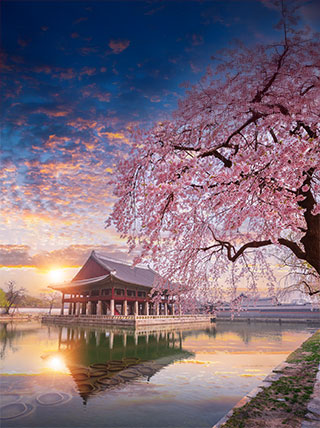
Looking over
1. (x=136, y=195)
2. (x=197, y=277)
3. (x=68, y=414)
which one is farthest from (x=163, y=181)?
(x=68, y=414)

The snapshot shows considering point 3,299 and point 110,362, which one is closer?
point 110,362

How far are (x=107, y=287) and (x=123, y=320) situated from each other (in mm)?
6798


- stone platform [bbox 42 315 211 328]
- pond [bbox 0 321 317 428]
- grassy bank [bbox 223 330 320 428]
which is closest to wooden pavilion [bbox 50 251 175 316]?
stone platform [bbox 42 315 211 328]

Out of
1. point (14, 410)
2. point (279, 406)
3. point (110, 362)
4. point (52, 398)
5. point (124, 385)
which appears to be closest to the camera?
point (279, 406)

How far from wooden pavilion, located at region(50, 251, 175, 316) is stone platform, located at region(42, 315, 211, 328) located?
1.97 m

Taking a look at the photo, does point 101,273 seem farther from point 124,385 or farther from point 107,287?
point 124,385

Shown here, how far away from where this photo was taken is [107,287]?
1501 inches

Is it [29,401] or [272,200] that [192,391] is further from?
[272,200]

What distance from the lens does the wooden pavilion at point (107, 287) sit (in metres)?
37.4

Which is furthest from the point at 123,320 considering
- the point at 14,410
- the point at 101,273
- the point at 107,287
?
the point at 14,410

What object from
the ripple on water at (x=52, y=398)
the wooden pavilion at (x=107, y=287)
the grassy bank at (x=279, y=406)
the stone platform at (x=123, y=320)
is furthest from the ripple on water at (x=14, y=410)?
the wooden pavilion at (x=107, y=287)

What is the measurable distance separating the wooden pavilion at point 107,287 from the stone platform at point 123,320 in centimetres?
197

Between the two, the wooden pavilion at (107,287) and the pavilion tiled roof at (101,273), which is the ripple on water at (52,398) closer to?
the wooden pavilion at (107,287)

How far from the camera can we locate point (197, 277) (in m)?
8.59
